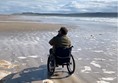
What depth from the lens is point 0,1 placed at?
130750mm

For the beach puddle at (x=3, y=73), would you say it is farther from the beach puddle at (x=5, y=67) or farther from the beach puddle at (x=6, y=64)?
the beach puddle at (x=6, y=64)

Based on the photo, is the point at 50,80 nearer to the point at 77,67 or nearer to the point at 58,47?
the point at 58,47

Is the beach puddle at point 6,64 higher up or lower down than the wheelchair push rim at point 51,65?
lower down

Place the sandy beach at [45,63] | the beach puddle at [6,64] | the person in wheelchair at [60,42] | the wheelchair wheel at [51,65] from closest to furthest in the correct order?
the sandy beach at [45,63]
the wheelchair wheel at [51,65]
the person in wheelchair at [60,42]
the beach puddle at [6,64]

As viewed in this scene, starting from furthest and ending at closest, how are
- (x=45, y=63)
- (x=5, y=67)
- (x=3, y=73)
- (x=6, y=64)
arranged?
(x=45, y=63) → (x=6, y=64) → (x=5, y=67) → (x=3, y=73)

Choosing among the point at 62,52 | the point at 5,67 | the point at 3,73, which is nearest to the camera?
the point at 62,52

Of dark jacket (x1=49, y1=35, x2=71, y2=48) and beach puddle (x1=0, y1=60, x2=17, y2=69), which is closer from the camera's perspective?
dark jacket (x1=49, y1=35, x2=71, y2=48)

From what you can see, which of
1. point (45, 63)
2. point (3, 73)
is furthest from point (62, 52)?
point (45, 63)

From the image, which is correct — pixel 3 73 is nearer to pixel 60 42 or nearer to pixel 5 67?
pixel 5 67

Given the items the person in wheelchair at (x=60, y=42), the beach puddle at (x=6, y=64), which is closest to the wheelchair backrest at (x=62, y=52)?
the person in wheelchair at (x=60, y=42)

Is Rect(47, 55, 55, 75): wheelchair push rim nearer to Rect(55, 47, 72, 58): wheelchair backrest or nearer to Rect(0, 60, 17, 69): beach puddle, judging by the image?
Rect(55, 47, 72, 58): wheelchair backrest

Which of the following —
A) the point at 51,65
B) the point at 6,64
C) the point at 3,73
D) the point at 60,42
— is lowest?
the point at 6,64

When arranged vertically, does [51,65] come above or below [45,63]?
above

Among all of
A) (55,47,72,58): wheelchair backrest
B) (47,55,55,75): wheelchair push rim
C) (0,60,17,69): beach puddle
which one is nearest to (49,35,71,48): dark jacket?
(55,47,72,58): wheelchair backrest
